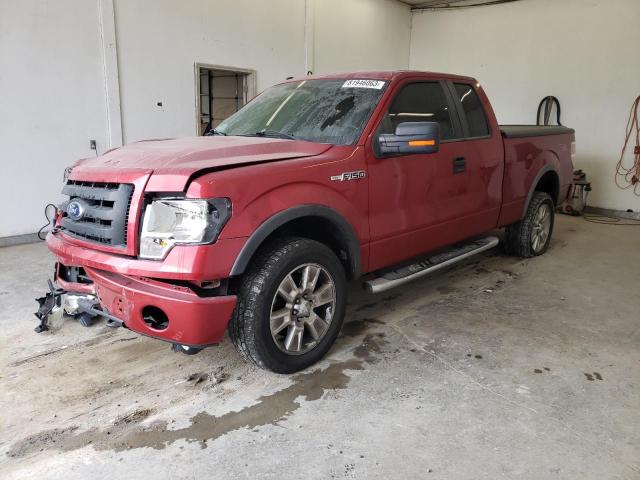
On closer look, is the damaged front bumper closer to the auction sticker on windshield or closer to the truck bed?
the auction sticker on windshield

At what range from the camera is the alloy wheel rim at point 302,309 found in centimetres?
266

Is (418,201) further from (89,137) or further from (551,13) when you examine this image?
(551,13)

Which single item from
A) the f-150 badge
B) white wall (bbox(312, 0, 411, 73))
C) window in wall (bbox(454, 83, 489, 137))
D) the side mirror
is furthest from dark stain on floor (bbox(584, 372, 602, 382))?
white wall (bbox(312, 0, 411, 73))

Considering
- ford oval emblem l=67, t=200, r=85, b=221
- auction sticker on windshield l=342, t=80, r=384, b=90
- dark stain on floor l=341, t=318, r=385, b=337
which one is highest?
auction sticker on windshield l=342, t=80, r=384, b=90

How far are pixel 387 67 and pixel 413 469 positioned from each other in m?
9.81

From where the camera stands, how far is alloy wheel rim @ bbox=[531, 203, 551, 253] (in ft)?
17.1

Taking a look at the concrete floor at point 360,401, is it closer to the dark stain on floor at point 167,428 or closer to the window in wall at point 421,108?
the dark stain on floor at point 167,428

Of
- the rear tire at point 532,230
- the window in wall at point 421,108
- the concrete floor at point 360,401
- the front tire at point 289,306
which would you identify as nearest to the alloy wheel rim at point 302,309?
the front tire at point 289,306

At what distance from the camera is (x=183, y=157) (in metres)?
2.55

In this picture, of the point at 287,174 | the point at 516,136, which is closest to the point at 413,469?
the point at 287,174

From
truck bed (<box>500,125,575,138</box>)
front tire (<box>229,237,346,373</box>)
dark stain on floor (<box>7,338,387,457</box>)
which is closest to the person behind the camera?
dark stain on floor (<box>7,338,387,457</box>)

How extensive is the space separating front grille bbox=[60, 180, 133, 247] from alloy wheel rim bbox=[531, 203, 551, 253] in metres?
4.21

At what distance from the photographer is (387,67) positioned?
10586 millimetres

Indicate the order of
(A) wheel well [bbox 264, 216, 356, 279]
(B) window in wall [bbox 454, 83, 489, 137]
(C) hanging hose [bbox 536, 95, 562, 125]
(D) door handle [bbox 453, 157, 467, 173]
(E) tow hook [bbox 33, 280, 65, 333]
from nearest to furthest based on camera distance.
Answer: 1. (A) wheel well [bbox 264, 216, 356, 279]
2. (E) tow hook [bbox 33, 280, 65, 333]
3. (D) door handle [bbox 453, 157, 467, 173]
4. (B) window in wall [bbox 454, 83, 489, 137]
5. (C) hanging hose [bbox 536, 95, 562, 125]
